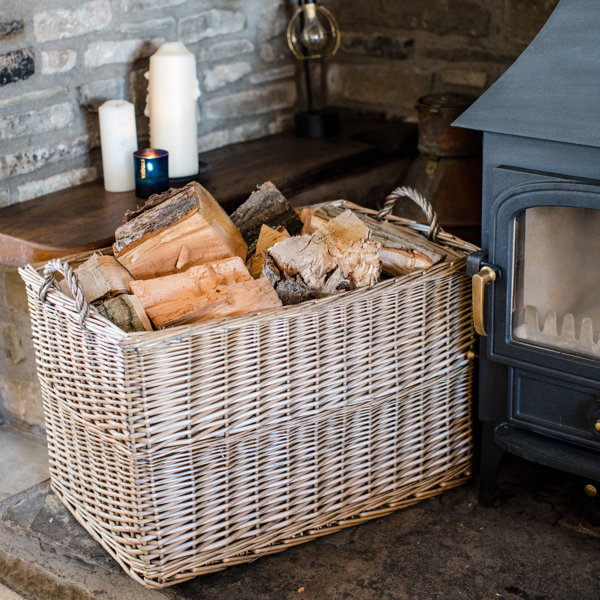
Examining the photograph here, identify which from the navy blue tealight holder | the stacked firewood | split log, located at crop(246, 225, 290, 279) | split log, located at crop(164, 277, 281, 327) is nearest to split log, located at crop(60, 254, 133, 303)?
the stacked firewood

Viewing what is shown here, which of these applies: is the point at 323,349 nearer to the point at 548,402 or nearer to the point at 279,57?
the point at 548,402

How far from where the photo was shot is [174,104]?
2.39 m

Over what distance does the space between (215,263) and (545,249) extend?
696 mm

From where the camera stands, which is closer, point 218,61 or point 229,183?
point 229,183

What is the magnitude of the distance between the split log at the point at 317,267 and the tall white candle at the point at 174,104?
756 mm

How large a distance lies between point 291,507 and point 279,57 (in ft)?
5.60

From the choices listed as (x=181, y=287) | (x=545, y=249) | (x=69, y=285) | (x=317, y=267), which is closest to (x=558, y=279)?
(x=545, y=249)

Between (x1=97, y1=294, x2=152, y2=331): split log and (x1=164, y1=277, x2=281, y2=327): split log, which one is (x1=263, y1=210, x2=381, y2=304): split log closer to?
(x1=164, y1=277, x2=281, y2=327): split log

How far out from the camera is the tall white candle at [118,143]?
2311mm

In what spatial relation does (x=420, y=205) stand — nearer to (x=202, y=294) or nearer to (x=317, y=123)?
(x=202, y=294)

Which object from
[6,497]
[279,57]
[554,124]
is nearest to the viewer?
[554,124]

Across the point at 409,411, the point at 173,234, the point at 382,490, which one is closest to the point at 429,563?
the point at 382,490

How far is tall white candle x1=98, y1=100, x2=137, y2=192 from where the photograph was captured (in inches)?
91.0

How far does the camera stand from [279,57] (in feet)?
9.71
